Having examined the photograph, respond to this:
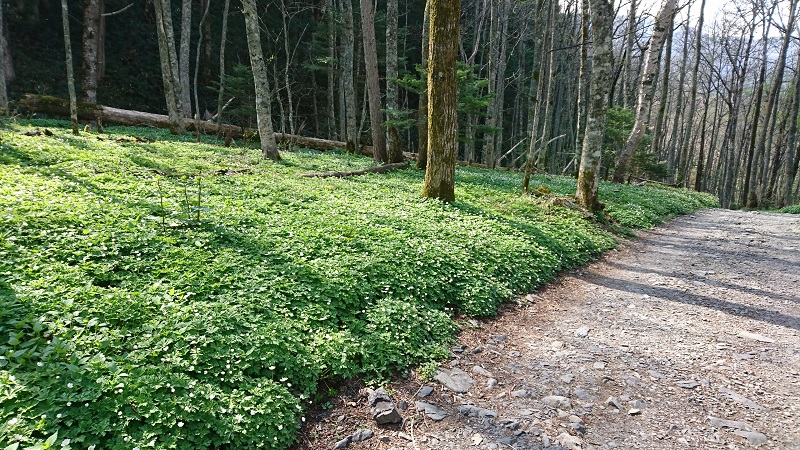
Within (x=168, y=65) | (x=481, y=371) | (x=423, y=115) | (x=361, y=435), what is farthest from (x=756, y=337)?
(x=168, y=65)

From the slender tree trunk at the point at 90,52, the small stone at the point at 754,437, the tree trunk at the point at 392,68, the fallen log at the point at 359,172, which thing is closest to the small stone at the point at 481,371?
the small stone at the point at 754,437

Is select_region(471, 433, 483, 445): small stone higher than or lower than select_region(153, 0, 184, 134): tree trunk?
lower

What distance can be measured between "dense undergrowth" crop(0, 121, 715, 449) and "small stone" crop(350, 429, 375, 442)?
0.45 metres

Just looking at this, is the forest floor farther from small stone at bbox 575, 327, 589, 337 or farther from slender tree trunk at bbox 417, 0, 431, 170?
slender tree trunk at bbox 417, 0, 431, 170

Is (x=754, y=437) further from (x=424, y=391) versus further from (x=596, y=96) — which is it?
(x=596, y=96)

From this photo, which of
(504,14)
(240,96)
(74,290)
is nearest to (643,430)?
(74,290)

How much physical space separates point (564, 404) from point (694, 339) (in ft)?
7.13

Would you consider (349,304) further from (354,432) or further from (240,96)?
(240,96)

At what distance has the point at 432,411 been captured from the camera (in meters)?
3.32

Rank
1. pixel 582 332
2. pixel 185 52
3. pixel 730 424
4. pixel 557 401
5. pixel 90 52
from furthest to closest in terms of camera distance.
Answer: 1. pixel 185 52
2. pixel 90 52
3. pixel 582 332
4. pixel 557 401
5. pixel 730 424

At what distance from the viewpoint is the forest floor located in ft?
10.0

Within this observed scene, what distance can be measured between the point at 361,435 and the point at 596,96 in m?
9.13

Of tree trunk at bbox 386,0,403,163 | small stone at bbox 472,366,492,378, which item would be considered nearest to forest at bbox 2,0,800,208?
tree trunk at bbox 386,0,403,163

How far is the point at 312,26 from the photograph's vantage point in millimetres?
26766
